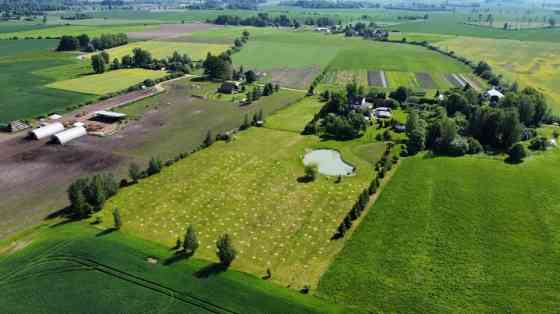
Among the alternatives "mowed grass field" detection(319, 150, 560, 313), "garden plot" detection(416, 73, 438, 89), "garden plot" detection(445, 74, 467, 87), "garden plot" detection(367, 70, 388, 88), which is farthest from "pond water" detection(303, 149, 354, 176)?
"garden plot" detection(445, 74, 467, 87)

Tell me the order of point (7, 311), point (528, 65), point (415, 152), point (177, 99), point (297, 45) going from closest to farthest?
point (7, 311), point (415, 152), point (177, 99), point (528, 65), point (297, 45)

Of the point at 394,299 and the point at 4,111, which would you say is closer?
the point at 394,299

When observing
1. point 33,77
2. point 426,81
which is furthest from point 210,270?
point 33,77

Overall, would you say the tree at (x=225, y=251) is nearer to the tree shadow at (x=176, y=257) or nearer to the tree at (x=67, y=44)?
the tree shadow at (x=176, y=257)

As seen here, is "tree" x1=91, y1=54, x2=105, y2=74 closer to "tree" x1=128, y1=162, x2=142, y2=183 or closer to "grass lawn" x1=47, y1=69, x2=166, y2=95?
"grass lawn" x1=47, y1=69, x2=166, y2=95

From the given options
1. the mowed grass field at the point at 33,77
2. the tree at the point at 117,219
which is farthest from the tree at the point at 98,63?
the tree at the point at 117,219

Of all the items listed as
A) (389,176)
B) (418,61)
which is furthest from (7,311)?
(418,61)

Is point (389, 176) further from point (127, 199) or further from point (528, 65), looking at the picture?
point (528, 65)
